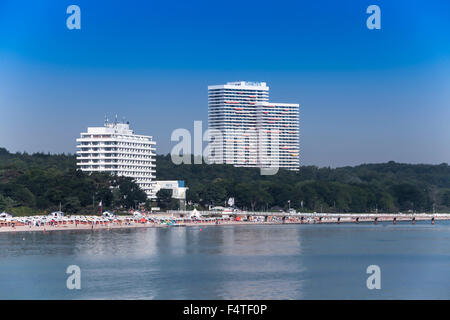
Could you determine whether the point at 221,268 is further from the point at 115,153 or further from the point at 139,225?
the point at 115,153

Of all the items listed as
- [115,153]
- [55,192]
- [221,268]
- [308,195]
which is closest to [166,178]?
[115,153]

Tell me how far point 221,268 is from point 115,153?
113175mm

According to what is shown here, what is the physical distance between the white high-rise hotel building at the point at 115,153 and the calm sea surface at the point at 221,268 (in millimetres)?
75657

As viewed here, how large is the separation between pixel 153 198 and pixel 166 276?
387ft

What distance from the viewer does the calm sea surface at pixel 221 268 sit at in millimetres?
51188

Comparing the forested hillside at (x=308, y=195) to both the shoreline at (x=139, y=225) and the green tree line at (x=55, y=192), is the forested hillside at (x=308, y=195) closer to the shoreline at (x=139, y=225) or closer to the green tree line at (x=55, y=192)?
the shoreline at (x=139, y=225)

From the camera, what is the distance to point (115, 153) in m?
174

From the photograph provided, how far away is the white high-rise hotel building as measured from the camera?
174m

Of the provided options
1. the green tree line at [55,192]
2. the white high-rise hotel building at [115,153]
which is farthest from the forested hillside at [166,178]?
the white high-rise hotel building at [115,153]

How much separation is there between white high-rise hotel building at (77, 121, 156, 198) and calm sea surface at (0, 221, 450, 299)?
7566 cm

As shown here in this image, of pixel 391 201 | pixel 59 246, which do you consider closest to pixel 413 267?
pixel 59 246

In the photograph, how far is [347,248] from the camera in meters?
85.3

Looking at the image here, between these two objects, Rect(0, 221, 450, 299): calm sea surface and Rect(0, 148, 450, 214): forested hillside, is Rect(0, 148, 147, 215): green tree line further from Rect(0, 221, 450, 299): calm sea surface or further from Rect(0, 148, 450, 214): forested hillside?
Rect(0, 221, 450, 299): calm sea surface
